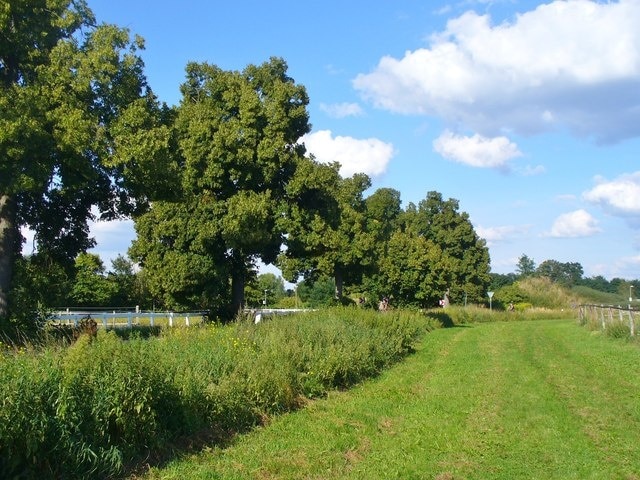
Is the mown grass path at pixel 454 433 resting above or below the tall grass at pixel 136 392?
below

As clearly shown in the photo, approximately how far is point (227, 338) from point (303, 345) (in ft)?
6.40

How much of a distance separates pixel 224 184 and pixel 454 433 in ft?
72.4

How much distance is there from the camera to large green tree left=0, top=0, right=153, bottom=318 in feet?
50.3

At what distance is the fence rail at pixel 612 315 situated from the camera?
24.5 metres

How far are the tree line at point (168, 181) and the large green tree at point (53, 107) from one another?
44 millimetres

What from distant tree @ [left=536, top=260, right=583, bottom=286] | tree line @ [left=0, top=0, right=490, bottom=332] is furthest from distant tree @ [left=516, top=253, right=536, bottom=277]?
tree line @ [left=0, top=0, right=490, bottom=332]

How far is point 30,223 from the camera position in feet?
63.5

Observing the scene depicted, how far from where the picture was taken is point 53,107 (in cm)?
1669

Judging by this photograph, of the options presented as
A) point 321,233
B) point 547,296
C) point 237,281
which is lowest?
point 547,296

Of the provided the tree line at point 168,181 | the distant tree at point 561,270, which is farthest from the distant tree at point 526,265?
the tree line at point 168,181

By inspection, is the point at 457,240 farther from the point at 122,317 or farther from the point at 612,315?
the point at 122,317

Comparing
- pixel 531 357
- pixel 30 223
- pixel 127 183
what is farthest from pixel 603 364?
pixel 30 223

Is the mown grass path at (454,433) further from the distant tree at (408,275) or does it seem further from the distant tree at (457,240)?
the distant tree at (457,240)

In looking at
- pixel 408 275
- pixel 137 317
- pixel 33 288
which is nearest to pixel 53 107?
pixel 33 288
